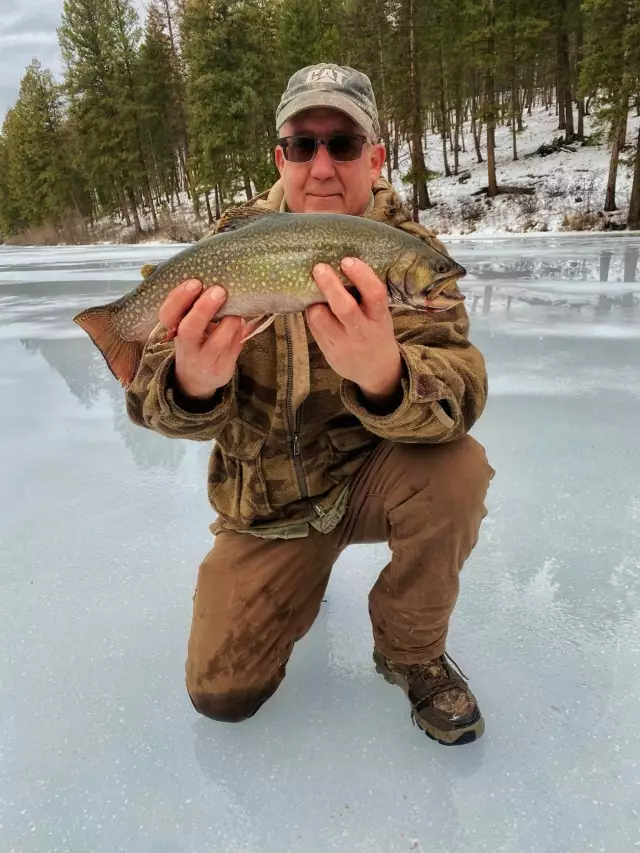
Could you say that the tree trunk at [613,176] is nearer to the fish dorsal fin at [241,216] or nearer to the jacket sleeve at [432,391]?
the jacket sleeve at [432,391]

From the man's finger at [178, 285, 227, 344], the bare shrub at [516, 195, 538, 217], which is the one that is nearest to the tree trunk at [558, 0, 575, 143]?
the bare shrub at [516, 195, 538, 217]

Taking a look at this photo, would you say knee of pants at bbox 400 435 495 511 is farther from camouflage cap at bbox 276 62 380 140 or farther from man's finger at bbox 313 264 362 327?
camouflage cap at bbox 276 62 380 140

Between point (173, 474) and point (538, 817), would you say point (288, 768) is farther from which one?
point (173, 474)

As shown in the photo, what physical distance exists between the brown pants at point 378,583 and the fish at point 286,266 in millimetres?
529

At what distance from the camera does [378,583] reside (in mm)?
1929

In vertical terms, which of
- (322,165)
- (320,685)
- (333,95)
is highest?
(333,95)

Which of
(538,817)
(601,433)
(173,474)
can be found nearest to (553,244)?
(601,433)

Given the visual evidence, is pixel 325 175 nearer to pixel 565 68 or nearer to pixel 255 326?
pixel 255 326

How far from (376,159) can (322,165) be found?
13.4 inches

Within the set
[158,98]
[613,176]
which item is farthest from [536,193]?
[158,98]

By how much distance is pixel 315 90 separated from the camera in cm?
204

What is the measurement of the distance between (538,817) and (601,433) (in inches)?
91.5

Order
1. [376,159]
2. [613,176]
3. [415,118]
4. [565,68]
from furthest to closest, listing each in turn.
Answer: [565,68], [415,118], [613,176], [376,159]

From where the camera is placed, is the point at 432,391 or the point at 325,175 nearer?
the point at 432,391
